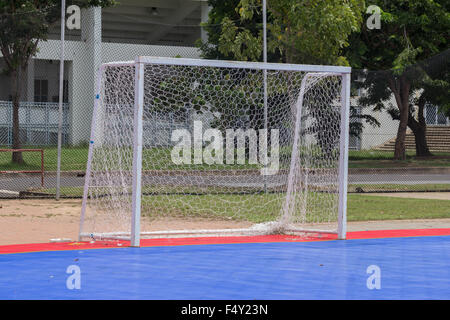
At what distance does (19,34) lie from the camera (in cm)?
1784

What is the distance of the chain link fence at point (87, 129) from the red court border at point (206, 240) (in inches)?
228

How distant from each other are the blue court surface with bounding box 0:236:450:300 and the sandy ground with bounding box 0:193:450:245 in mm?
1376

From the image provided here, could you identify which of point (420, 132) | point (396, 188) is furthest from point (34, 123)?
point (420, 132)

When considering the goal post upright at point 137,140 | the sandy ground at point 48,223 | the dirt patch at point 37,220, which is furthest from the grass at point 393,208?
the dirt patch at point 37,220

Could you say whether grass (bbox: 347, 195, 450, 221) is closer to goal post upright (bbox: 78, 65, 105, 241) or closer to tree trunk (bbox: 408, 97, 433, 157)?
goal post upright (bbox: 78, 65, 105, 241)

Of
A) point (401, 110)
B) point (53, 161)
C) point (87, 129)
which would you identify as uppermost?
point (401, 110)

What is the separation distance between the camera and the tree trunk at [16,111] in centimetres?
1766

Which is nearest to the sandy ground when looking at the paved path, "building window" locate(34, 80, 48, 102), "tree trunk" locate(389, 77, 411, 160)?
the paved path

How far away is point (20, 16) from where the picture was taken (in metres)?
17.0

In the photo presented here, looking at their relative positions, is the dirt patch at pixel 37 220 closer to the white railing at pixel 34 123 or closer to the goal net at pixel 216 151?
the goal net at pixel 216 151

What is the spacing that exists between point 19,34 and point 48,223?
8518mm

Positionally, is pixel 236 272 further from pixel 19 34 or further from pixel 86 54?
pixel 86 54

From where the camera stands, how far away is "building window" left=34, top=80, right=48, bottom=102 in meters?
23.6
